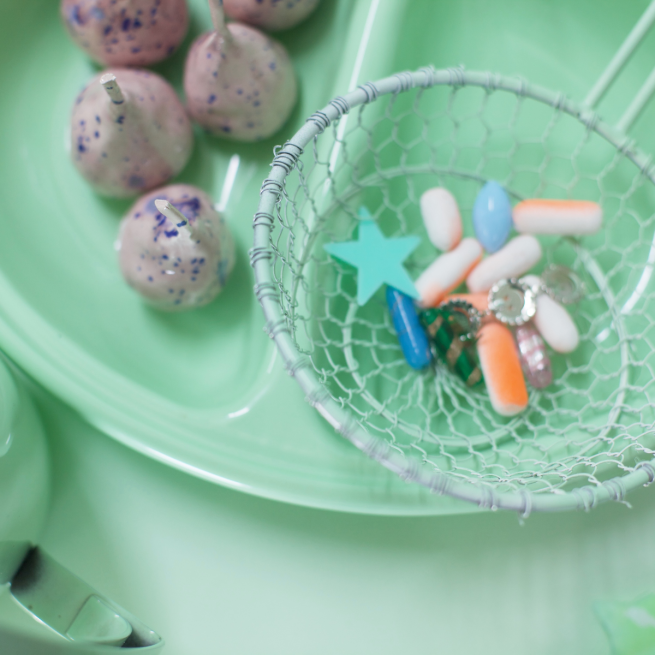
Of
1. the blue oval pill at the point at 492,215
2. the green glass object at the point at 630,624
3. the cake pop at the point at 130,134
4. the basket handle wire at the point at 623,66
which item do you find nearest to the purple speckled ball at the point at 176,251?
the cake pop at the point at 130,134

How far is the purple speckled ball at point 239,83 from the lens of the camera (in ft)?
1.94

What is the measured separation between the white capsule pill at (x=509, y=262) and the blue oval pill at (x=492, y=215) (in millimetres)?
14

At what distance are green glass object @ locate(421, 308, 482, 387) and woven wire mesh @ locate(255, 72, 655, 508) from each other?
0.03 metres

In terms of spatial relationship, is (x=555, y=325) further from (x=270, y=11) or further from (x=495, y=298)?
(x=270, y=11)

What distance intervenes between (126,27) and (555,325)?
57cm

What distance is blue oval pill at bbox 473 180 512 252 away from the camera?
588 millimetres

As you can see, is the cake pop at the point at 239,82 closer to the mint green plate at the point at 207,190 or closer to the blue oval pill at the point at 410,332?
the mint green plate at the point at 207,190

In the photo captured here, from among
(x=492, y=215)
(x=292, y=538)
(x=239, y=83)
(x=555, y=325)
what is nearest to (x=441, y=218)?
(x=492, y=215)

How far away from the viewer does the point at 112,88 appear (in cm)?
50

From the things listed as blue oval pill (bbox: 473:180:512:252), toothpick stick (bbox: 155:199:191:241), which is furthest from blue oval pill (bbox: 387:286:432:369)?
toothpick stick (bbox: 155:199:191:241)

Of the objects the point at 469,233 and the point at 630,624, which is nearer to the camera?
the point at 630,624

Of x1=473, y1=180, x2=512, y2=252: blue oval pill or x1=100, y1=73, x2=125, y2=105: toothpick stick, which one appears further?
x1=473, y1=180, x2=512, y2=252: blue oval pill

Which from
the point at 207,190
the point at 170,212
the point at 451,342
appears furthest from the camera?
the point at 207,190

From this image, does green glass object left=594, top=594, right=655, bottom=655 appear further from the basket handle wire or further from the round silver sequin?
the basket handle wire
